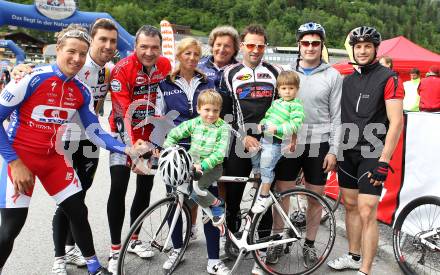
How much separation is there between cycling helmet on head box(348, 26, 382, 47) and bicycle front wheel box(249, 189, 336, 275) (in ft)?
4.61

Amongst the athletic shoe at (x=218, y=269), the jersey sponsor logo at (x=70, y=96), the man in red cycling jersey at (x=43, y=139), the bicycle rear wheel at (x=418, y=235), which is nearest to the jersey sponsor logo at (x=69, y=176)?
the man in red cycling jersey at (x=43, y=139)

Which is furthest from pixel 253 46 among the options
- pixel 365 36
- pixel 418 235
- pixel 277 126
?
pixel 418 235

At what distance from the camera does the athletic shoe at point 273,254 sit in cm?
372

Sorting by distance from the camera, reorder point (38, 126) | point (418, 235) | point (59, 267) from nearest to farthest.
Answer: point (38, 126)
point (59, 267)
point (418, 235)

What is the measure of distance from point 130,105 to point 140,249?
1.28 meters

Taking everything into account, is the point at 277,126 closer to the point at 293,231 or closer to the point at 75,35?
the point at 293,231

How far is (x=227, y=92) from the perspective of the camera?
3.62m

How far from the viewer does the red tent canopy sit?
42.5 ft

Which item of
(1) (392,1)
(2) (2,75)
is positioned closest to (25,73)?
(2) (2,75)

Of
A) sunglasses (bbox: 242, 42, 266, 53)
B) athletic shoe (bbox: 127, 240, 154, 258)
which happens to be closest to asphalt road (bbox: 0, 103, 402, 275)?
athletic shoe (bbox: 127, 240, 154, 258)

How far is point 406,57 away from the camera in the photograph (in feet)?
43.5

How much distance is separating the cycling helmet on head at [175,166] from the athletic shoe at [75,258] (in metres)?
1.41

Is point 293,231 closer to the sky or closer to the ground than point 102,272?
closer to the sky

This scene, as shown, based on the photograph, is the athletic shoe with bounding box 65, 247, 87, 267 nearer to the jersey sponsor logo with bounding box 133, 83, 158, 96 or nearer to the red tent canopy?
the jersey sponsor logo with bounding box 133, 83, 158, 96
